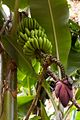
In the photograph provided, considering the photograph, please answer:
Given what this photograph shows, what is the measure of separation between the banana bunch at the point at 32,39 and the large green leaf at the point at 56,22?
4.9 inches

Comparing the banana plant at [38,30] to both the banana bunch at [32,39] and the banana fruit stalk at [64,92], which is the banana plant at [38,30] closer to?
the banana bunch at [32,39]

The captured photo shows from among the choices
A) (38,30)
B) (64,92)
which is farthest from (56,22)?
(64,92)

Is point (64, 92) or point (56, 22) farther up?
point (56, 22)

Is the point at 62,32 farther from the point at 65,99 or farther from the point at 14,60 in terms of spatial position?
the point at 65,99

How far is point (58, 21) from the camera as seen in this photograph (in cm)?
84

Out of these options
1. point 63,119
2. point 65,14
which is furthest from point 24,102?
point 65,14

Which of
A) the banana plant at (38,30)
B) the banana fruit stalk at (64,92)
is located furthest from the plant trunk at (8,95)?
the banana fruit stalk at (64,92)

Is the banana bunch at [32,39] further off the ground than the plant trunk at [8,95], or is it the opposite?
the banana bunch at [32,39]

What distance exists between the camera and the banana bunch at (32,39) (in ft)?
2.06

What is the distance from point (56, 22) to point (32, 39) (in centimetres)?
22

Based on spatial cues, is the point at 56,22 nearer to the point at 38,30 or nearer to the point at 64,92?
the point at 38,30

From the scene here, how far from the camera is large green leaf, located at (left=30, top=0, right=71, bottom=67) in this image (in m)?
0.82

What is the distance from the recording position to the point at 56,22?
2.73 ft

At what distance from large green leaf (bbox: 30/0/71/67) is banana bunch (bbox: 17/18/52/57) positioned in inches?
4.9
